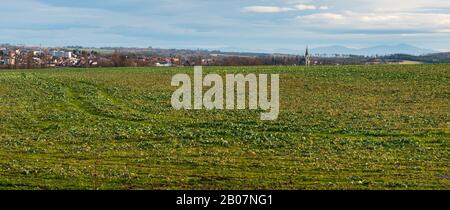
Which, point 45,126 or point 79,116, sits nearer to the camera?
point 45,126

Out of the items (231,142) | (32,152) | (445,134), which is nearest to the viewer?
(32,152)

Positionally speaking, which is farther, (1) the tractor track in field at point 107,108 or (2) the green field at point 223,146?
(1) the tractor track in field at point 107,108

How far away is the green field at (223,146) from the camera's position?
1335cm

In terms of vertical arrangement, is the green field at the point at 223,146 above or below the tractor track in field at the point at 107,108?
above

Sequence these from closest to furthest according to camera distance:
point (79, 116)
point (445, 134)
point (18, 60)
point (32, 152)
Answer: point (32, 152) < point (445, 134) < point (79, 116) < point (18, 60)

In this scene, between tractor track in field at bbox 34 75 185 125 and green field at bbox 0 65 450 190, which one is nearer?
green field at bbox 0 65 450 190

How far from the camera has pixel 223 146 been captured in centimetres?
1845

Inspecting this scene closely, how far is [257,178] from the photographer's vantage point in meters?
13.5

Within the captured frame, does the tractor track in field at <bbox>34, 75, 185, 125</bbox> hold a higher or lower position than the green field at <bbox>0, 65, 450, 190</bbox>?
lower

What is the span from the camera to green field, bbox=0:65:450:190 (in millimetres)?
13352

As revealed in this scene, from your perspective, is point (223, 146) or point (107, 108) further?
point (107, 108)
